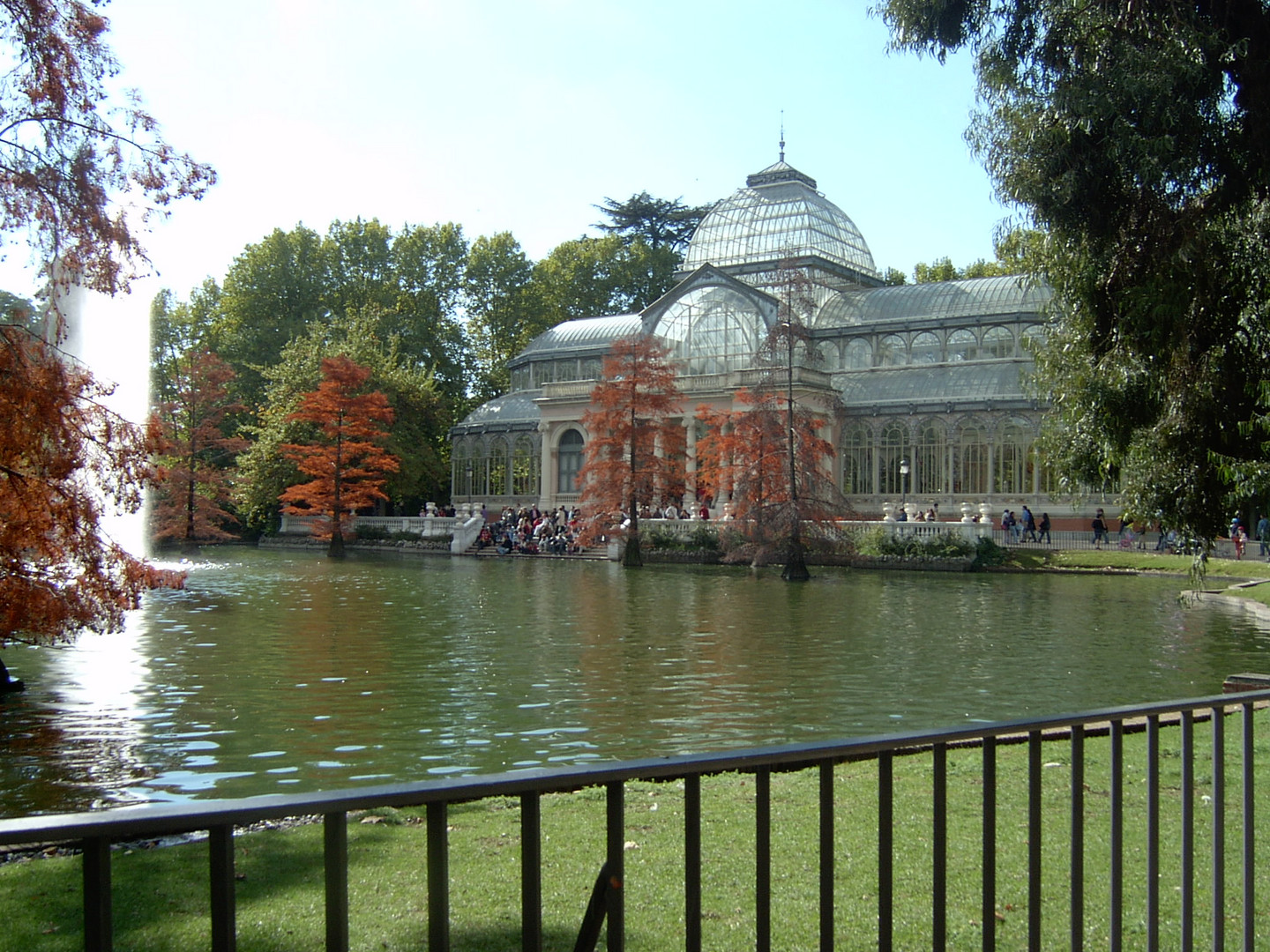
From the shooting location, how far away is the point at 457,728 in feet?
33.2

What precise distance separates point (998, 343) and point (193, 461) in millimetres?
31197

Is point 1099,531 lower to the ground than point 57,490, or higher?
lower

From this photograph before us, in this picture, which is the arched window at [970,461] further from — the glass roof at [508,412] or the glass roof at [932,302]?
the glass roof at [508,412]

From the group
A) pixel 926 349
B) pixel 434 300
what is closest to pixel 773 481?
pixel 926 349

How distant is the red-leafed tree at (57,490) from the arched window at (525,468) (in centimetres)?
4409

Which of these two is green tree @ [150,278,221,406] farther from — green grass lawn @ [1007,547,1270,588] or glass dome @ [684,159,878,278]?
green grass lawn @ [1007,547,1270,588]

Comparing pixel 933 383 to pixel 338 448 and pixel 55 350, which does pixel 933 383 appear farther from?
pixel 55 350

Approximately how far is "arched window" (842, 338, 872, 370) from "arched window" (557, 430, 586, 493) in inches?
497

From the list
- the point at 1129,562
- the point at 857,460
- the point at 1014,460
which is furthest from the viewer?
the point at 857,460

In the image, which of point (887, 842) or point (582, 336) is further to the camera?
point (582, 336)

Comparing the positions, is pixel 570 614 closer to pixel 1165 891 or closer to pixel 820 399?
pixel 1165 891

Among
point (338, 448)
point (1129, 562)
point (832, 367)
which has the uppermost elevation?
point (832, 367)

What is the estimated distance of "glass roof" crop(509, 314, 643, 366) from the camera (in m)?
55.8

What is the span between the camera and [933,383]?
4556 centimetres
